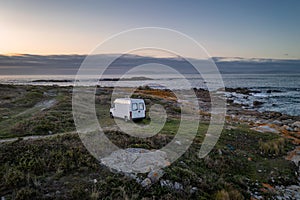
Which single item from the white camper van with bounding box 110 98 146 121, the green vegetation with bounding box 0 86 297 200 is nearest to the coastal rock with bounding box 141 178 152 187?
the green vegetation with bounding box 0 86 297 200

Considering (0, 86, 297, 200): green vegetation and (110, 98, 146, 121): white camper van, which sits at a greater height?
(110, 98, 146, 121): white camper van

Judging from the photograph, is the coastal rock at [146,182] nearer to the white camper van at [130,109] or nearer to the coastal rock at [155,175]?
the coastal rock at [155,175]

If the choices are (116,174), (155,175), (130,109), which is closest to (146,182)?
(155,175)

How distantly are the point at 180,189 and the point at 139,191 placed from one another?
6.01 feet

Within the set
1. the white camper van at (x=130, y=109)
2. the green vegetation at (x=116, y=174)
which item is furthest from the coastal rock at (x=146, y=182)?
the white camper van at (x=130, y=109)

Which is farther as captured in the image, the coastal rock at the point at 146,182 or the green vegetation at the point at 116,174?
the coastal rock at the point at 146,182

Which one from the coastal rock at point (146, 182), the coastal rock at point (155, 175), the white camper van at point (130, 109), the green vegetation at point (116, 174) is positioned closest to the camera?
the green vegetation at point (116, 174)

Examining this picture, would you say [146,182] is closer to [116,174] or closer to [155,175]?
[155,175]

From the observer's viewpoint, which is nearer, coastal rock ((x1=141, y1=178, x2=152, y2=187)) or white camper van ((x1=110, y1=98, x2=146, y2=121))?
coastal rock ((x1=141, y1=178, x2=152, y2=187))

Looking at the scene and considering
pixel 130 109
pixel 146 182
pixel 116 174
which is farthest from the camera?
pixel 130 109

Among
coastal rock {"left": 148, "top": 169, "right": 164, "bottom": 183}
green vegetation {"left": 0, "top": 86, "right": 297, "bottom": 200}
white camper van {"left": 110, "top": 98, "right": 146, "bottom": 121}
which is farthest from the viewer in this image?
white camper van {"left": 110, "top": 98, "right": 146, "bottom": 121}

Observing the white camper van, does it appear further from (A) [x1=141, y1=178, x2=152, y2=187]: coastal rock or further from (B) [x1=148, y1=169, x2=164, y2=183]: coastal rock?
(A) [x1=141, y1=178, x2=152, y2=187]: coastal rock

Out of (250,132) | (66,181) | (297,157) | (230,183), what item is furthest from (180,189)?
(250,132)

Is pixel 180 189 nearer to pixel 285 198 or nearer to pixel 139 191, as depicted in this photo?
pixel 139 191
